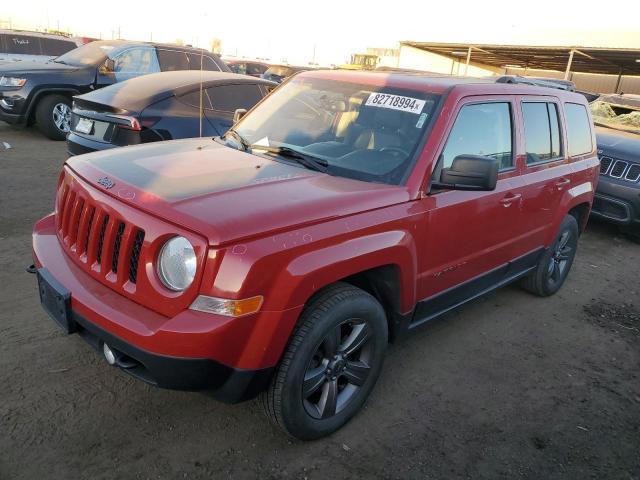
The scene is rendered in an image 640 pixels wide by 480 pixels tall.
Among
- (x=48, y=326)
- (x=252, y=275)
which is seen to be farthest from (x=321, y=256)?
(x=48, y=326)

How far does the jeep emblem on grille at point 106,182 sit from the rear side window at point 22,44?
14197 mm

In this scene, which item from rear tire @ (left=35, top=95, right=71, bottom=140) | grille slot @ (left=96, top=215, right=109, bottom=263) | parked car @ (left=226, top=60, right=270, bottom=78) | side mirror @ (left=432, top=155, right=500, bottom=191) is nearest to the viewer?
grille slot @ (left=96, top=215, right=109, bottom=263)

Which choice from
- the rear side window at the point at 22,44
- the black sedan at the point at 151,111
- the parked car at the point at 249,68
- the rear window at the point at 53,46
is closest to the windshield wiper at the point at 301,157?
the black sedan at the point at 151,111

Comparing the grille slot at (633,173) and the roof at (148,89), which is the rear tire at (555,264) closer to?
the grille slot at (633,173)

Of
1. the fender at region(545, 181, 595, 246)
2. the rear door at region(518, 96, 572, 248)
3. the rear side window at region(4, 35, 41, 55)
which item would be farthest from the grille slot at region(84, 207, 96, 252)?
the rear side window at region(4, 35, 41, 55)

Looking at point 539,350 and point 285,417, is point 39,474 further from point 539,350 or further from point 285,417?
point 539,350

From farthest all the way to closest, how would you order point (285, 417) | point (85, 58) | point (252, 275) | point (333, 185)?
point (85, 58) → point (333, 185) → point (285, 417) → point (252, 275)

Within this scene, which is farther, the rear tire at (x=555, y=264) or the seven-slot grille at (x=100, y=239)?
the rear tire at (x=555, y=264)

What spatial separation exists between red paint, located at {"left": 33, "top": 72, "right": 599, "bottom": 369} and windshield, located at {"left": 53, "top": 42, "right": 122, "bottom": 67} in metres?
7.31

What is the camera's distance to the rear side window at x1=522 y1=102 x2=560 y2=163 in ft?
12.7

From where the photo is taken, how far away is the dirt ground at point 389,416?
255 cm

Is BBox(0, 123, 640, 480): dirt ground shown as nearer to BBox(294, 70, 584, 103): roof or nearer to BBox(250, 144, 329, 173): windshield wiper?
BBox(250, 144, 329, 173): windshield wiper

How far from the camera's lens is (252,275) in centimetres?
215

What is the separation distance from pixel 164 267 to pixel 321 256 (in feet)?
2.26
